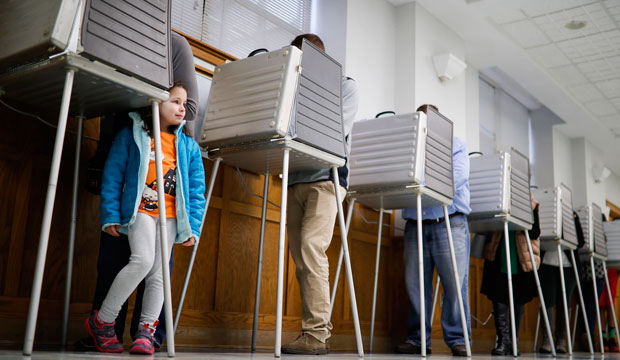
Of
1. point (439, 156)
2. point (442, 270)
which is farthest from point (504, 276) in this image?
point (439, 156)

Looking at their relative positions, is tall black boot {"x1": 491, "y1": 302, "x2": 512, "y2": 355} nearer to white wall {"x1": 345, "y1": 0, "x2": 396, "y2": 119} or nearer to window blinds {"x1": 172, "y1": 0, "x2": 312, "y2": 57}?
white wall {"x1": 345, "y1": 0, "x2": 396, "y2": 119}

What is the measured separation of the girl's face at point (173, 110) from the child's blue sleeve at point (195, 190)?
0.10m

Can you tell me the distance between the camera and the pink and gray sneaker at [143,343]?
1686 millimetres

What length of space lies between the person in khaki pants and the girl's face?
644mm

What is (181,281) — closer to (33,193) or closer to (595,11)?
(33,193)

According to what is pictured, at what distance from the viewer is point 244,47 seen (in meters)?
3.48

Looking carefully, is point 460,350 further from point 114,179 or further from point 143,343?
point 114,179

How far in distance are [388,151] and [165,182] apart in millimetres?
1442

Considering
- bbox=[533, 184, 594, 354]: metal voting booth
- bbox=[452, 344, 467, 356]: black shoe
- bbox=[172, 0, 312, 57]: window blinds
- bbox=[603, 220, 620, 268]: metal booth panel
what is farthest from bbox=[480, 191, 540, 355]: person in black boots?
bbox=[603, 220, 620, 268]: metal booth panel

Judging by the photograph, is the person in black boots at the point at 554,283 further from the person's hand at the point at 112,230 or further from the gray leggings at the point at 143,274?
the person's hand at the point at 112,230

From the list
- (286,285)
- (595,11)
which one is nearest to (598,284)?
(595,11)

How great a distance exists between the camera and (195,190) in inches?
80.1

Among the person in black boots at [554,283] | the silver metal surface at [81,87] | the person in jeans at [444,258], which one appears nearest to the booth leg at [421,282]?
the person in jeans at [444,258]

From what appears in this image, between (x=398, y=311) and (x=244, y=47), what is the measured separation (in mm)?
1963
